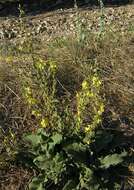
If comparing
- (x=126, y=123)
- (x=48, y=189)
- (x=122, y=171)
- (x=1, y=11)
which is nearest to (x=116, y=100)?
(x=126, y=123)

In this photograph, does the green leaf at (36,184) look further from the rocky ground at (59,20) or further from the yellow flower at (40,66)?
the rocky ground at (59,20)

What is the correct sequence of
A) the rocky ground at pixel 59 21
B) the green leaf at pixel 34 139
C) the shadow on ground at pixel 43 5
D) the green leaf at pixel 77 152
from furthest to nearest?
1. the shadow on ground at pixel 43 5
2. the rocky ground at pixel 59 21
3. the green leaf at pixel 34 139
4. the green leaf at pixel 77 152

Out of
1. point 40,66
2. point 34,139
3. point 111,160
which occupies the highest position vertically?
point 40,66

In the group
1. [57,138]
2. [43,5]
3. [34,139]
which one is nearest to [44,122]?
[57,138]

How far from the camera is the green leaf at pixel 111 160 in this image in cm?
403

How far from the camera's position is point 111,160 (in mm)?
4051

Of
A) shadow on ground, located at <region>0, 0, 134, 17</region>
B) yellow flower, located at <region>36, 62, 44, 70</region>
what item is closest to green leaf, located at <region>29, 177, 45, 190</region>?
yellow flower, located at <region>36, 62, 44, 70</region>

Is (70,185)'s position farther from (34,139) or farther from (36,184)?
(34,139)

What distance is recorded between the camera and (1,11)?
10.4 m

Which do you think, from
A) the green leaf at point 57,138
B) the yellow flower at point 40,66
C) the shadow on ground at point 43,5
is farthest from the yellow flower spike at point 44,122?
the shadow on ground at point 43,5

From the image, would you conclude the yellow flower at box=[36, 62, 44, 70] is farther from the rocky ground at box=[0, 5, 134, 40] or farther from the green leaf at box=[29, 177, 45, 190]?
the rocky ground at box=[0, 5, 134, 40]

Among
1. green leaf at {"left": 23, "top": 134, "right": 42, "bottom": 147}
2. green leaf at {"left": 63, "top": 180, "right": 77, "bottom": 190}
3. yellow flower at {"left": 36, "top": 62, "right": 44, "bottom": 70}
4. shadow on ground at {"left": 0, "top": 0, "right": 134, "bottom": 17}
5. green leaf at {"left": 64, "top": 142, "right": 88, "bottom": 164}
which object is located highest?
yellow flower at {"left": 36, "top": 62, "right": 44, "bottom": 70}

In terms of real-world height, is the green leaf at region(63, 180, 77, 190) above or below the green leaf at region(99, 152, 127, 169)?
below

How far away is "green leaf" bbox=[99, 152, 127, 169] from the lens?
13.2 ft
